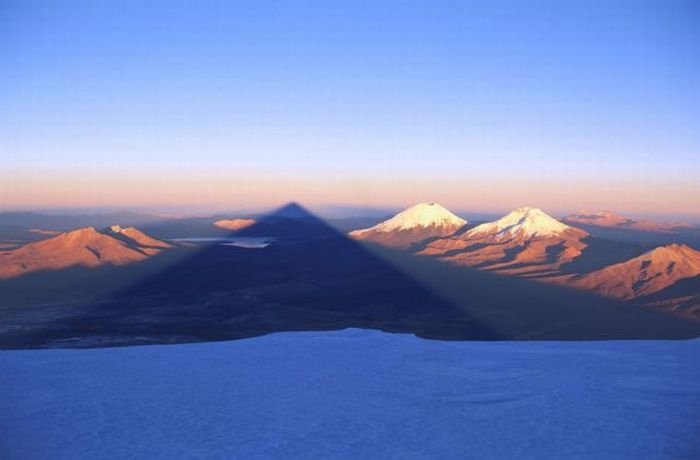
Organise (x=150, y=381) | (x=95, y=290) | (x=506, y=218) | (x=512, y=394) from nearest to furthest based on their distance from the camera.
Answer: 1. (x=512, y=394)
2. (x=150, y=381)
3. (x=95, y=290)
4. (x=506, y=218)

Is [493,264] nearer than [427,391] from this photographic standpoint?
No

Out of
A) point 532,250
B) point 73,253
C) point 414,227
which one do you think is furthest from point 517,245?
point 73,253

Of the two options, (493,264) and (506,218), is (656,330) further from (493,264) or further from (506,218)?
(506,218)

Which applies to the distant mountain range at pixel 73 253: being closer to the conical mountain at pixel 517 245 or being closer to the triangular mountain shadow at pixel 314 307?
the triangular mountain shadow at pixel 314 307

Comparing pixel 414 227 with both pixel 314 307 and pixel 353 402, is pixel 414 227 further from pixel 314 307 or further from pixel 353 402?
pixel 353 402

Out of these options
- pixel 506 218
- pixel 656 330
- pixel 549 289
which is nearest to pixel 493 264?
pixel 549 289

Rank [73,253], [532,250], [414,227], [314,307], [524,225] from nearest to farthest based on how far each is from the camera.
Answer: [314,307] < [73,253] < [532,250] < [524,225] < [414,227]
